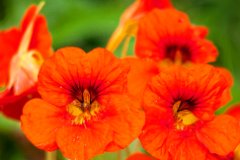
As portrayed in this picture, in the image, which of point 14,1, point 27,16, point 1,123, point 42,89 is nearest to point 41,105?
point 42,89

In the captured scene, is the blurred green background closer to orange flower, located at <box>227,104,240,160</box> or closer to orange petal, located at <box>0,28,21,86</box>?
orange petal, located at <box>0,28,21,86</box>

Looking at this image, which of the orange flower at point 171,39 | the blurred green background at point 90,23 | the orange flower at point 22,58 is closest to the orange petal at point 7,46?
the orange flower at point 22,58

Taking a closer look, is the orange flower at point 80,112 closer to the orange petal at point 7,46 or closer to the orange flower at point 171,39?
the orange flower at point 171,39

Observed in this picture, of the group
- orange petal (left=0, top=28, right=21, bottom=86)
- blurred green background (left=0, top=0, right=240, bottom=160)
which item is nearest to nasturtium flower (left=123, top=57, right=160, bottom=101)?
orange petal (left=0, top=28, right=21, bottom=86)

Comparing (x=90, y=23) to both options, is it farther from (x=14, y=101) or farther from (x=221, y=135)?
(x=221, y=135)

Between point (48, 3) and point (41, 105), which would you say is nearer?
point (41, 105)

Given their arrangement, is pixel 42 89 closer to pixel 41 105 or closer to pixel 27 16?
pixel 41 105
